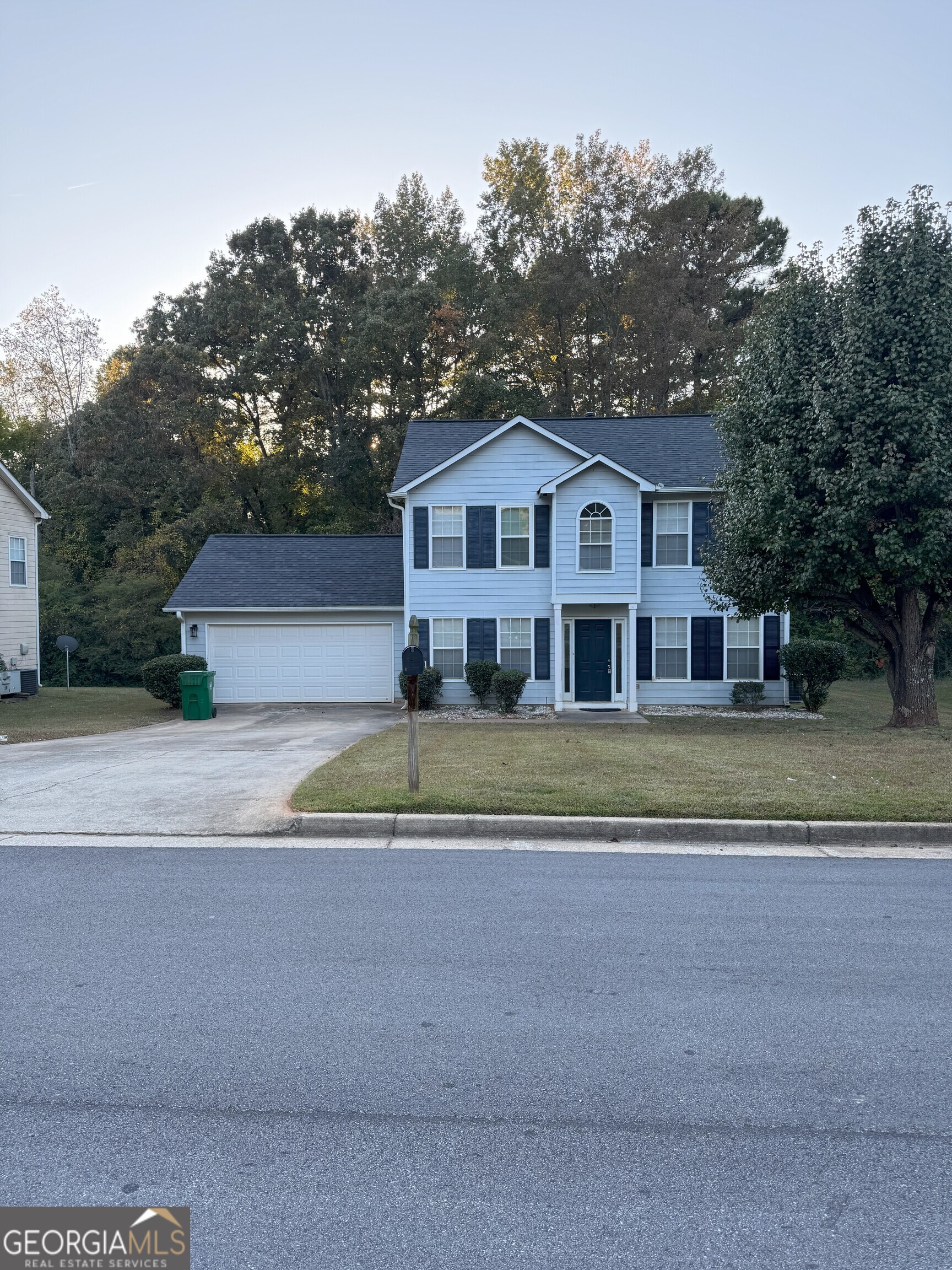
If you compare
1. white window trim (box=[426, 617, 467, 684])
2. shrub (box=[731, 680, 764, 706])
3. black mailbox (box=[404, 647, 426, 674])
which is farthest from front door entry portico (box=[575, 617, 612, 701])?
black mailbox (box=[404, 647, 426, 674])

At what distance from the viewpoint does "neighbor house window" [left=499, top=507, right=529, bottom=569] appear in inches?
856

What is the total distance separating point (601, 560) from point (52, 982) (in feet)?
57.6

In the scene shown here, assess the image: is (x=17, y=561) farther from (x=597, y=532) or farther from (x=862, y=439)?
(x=862, y=439)

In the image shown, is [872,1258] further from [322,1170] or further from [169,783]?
[169,783]

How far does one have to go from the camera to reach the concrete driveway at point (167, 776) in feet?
28.5

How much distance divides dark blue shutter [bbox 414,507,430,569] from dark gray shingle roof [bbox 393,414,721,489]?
2.88ft

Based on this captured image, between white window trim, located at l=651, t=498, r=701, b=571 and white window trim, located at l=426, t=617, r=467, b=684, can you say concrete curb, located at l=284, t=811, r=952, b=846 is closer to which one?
white window trim, located at l=426, t=617, r=467, b=684

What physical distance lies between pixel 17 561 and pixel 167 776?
17644 millimetres

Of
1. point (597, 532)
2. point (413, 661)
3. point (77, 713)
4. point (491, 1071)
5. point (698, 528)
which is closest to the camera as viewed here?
point (491, 1071)

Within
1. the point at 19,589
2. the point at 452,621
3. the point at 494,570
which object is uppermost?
the point at 494,570

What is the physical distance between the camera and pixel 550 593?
21719 mm

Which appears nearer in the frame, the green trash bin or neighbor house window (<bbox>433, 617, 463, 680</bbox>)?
the green trash bin

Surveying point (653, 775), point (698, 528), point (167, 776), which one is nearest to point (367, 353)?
point (698, 528)

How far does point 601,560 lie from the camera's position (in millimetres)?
21016
